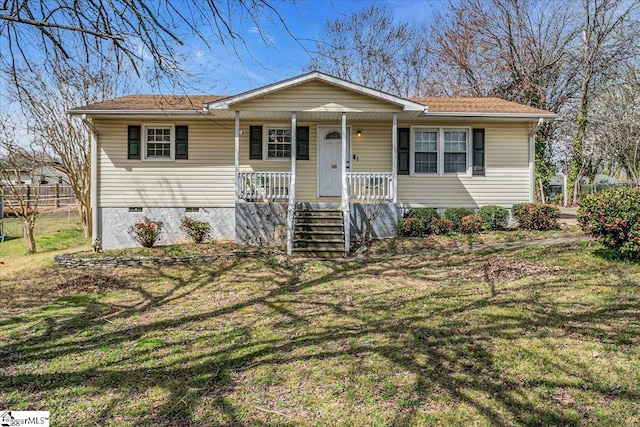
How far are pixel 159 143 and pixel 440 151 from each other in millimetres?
8560

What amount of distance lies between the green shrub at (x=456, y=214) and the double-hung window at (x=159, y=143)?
8.40m

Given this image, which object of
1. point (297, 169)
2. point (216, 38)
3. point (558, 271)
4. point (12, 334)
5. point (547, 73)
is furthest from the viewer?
point (547, 73)

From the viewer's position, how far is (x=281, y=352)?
3922 millimetres

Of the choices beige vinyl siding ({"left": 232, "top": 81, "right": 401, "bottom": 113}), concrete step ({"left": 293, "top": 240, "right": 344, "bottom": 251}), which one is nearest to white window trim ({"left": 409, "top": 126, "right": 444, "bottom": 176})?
beige vinyl siding ({"left": 232, "top": 81, "right": 401, "bottom": 113})

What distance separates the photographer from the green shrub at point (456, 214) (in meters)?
10.6

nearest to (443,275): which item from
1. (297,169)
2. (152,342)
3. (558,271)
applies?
(558,271)

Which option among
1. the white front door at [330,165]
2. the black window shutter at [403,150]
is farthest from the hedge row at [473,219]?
the white front door at [330,165]

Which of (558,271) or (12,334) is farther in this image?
(558,271)

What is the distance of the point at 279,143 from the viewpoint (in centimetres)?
1148

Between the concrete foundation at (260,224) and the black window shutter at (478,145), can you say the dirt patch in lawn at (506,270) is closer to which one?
the black window shutter at (478,145)

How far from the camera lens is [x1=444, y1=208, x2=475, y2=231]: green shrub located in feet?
34.7

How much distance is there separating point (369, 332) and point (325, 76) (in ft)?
24.9

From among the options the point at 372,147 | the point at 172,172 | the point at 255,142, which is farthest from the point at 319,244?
the point at 172,172

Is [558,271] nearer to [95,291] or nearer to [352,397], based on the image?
[352,397]
